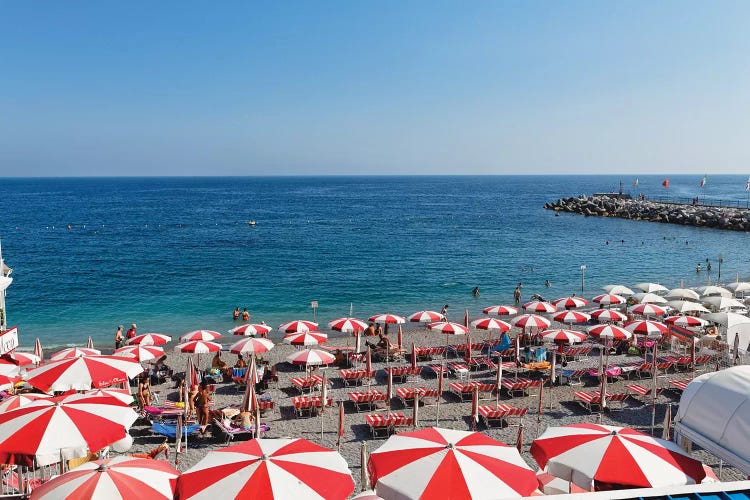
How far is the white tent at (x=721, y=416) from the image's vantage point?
854cm

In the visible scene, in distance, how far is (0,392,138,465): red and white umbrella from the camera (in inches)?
294

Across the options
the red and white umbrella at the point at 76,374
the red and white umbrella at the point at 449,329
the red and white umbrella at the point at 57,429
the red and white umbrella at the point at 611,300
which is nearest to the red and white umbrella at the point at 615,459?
the red and white umbrella at the point at 57,429

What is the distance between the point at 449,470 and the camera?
267 inches

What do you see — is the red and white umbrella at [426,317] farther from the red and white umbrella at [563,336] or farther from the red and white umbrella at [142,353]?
the red and white umbrella at [142,353]

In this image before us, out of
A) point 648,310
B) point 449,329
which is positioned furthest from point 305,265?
point 648,310

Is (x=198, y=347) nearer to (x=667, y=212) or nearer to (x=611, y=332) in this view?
(x=611, y=332)

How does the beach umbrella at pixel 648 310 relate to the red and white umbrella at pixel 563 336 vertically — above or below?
above

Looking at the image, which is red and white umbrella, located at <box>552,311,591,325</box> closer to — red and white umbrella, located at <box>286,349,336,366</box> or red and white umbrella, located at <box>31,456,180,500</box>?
red and white umbrella, located at <box>286,349,336,366</box>

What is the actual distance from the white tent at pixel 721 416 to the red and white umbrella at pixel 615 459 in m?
1.39

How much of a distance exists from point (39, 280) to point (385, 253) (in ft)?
91.7

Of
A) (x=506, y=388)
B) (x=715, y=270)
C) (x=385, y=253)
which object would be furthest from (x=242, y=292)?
(x=715, y=270)

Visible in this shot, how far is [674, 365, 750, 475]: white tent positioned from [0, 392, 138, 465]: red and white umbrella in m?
9.37

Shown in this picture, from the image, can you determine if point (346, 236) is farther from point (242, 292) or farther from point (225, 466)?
point (225, 466)

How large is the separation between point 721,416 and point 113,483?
914cm
